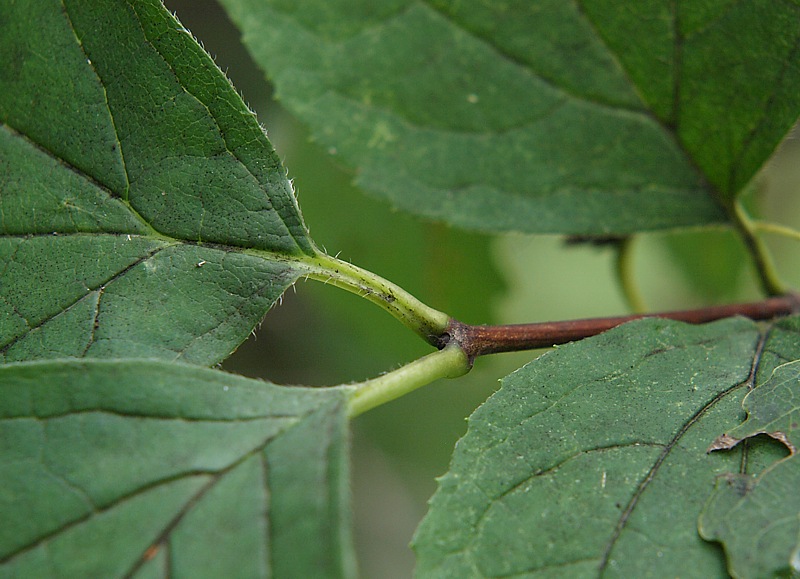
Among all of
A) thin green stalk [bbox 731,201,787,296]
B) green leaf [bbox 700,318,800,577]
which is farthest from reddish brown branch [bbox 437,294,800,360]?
green leaf [bbox 700,318,800,577]

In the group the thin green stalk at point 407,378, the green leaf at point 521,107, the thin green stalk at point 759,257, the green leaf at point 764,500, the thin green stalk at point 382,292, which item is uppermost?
the green leaf at point 521,107

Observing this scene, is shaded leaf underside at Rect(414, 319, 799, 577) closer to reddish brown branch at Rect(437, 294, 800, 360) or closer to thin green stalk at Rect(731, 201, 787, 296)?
reddish brown branch at Rect(437, 294, 800, 360)

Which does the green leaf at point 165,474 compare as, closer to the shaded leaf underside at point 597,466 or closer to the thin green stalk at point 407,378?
the thin green stalk at point 407,378

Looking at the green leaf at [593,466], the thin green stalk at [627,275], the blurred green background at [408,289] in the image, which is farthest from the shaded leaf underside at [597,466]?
the blurred green background at [408,289]

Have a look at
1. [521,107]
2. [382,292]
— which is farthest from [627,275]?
[382,292]

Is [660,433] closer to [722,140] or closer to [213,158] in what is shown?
[722,140]

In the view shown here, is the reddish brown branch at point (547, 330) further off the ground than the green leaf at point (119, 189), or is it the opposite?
the green leaf at point (119, 189)
